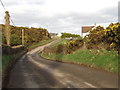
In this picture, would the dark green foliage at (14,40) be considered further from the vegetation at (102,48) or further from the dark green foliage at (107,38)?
the dark green foliage at (107,38)

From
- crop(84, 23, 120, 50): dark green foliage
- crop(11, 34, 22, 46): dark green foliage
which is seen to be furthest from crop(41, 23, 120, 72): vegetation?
crop(11, 34, 22, 46): dark green foliage

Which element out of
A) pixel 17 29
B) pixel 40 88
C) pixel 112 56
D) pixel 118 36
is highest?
pixel 17 29

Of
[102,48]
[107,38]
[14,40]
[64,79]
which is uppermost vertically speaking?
[14,40]

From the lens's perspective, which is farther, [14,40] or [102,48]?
[14,40]

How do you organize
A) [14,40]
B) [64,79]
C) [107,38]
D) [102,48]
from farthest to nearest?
[14,40]
[102,48]
[107,38]
[64,79]

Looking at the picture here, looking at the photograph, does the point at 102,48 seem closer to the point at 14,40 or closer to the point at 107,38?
the point at 107,38

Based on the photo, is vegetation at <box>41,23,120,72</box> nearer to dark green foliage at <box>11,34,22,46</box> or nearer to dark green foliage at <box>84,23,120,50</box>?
dark green foliage at <box>84,23,120,50</box>

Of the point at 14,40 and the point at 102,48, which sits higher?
the point at 14,40

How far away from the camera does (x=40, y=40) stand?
85625 millimetres

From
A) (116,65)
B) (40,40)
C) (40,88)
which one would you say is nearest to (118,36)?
(116,65)

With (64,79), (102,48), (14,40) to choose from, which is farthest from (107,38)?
(14,40)

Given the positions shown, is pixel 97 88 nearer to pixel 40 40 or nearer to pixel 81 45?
pixel 81 45

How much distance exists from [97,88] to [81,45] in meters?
17.0

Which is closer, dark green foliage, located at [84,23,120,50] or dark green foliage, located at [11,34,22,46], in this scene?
dark green foliage, located at [84,23,120,50]
